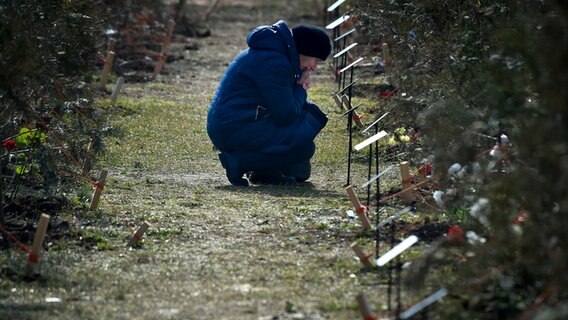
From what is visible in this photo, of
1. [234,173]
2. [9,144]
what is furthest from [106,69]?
[9,144]

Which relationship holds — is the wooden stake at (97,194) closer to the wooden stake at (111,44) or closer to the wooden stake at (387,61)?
the wooden stake at (387,61)

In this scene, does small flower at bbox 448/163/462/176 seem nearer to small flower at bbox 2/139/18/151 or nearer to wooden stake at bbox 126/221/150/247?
wooden stake at bbox 126/221/150/247

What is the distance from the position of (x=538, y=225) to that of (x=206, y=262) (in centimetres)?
234

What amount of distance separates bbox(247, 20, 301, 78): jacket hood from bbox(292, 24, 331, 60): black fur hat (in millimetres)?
51

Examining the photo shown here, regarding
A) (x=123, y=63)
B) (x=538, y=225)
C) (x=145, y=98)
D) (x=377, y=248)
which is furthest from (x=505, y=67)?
(x=123, y=63)

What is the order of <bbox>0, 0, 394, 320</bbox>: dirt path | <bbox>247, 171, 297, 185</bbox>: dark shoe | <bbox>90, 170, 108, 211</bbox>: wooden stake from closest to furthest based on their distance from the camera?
<bbox>0, 0, 394, 320</bbox>: dirt path
<bbox>90, 170, 108, 211</bbox>: wooden stake
<bbox>247, 171, 297, 185</bbox>: dark shoe

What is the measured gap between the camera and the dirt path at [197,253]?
637cm

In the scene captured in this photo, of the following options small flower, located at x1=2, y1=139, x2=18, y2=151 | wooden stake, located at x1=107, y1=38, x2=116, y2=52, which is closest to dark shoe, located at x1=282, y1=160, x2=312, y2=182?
small flower, located at x1=2, y1=139, x2=18, y2=151

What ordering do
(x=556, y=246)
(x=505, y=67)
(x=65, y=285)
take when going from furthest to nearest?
1. (x=65, y=285)
2. (x=505, y=67)
3. (x=556, y=246)

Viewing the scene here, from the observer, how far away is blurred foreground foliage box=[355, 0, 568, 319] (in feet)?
17.4

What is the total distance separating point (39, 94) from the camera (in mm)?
9008

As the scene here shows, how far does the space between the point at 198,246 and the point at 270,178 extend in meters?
2.74

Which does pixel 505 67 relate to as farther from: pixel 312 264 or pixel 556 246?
pixel 312 264

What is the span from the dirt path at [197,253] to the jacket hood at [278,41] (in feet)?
3.19
